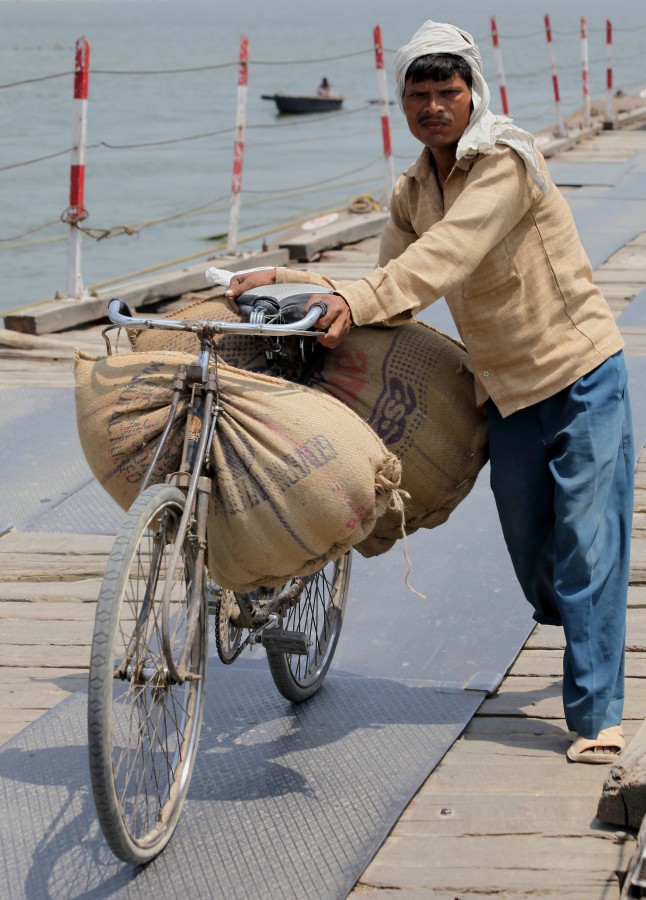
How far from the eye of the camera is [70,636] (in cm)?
404

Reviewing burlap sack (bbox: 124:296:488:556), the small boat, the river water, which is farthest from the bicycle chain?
the small boat

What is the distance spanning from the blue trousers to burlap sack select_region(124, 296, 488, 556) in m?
0.09

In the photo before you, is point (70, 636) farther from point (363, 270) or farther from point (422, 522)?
point (363, 270)

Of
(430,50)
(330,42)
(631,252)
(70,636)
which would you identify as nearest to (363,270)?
(631,252)

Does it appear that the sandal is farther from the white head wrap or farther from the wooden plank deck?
the white head wrap

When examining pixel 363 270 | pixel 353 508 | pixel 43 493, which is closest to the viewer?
pixel 353 508

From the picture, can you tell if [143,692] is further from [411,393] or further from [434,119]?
[434,119]

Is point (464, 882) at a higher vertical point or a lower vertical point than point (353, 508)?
lower

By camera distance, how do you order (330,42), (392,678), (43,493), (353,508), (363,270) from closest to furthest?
1. (353,508)
2. (392,678)
3. (43,493)
4. (363,270)
5. (330,42)

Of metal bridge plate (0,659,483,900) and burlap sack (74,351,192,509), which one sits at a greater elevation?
burlap sack (74,351,192,509)

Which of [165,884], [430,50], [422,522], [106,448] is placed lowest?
[165,884]

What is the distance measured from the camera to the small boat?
39.5 m

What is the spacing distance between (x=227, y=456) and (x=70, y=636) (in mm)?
1434

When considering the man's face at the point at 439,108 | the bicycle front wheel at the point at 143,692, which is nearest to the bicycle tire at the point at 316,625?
the bicycle front wheel at the point at 143,692
